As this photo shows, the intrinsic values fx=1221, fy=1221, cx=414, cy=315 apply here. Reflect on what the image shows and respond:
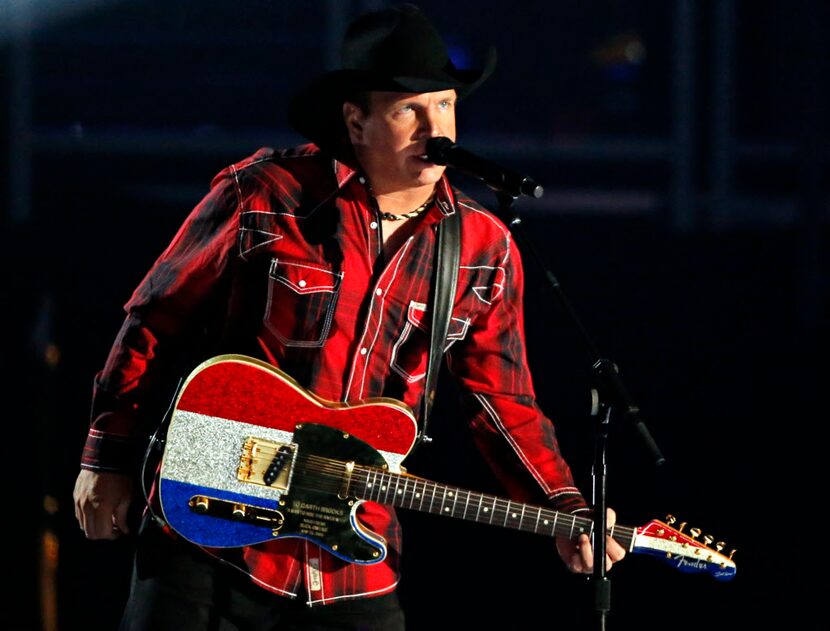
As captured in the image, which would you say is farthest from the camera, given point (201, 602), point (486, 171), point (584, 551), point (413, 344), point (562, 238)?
point (562, 238)

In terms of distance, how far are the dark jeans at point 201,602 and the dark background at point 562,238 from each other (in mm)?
1921

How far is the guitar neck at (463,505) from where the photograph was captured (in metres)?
2.57

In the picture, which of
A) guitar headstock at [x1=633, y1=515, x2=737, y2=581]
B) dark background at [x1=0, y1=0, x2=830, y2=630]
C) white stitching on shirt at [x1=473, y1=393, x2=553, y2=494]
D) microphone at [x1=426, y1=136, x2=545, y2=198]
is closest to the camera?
microphone at [x1=426, y1=136, x2=545, y2=198]

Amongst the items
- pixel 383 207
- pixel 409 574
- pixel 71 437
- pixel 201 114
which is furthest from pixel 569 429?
pixel 201 114

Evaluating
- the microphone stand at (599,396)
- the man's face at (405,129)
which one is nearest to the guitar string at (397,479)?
the microphone stand at (599,396)

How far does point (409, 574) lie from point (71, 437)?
1.39 metres

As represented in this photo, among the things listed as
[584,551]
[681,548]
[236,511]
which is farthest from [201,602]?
[681,548]

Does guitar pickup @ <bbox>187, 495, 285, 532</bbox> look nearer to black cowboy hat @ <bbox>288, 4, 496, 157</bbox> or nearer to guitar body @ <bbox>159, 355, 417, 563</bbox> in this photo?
guitar body @ <bbox>159, 355, 417, 563</bbox>

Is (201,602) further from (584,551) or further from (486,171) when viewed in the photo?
(486,171)

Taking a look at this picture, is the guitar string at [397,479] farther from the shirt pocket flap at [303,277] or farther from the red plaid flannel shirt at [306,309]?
the shirt pocket flap at [303,277]

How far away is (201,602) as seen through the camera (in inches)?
99.7

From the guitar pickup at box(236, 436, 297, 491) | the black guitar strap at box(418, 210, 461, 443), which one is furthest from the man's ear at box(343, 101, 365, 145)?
the guitar pickup at box(236, 436, 297, 491)

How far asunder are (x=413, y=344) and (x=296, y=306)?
12.0 inches

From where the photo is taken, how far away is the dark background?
14.7ft
